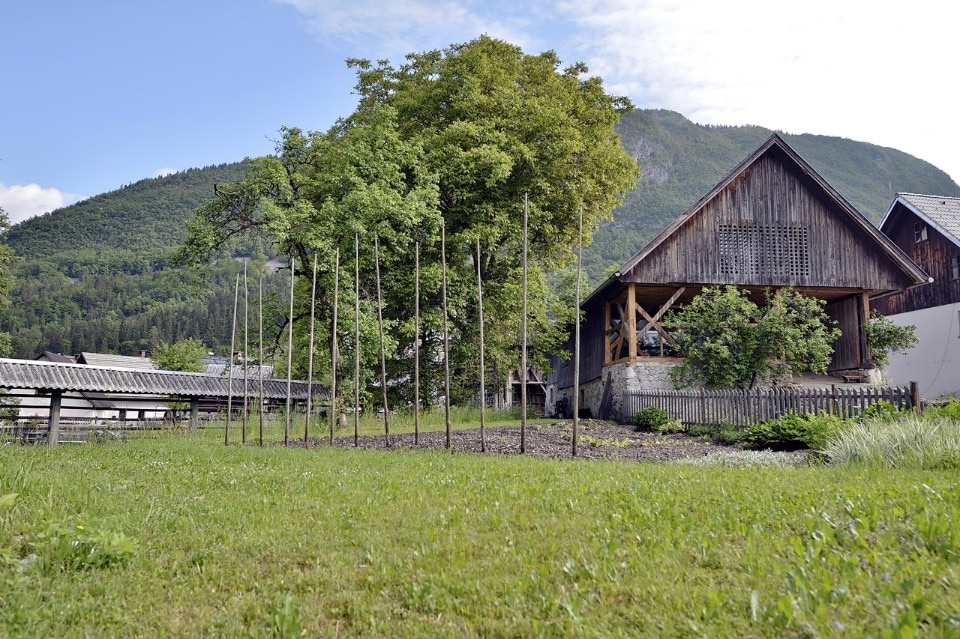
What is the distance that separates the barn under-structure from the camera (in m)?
24.5

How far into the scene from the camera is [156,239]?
98.2 metres

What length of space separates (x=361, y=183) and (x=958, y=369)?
26.9 metres

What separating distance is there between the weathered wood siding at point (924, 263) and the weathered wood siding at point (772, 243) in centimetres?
663

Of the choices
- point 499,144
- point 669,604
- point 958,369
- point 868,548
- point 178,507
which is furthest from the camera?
point 958,369

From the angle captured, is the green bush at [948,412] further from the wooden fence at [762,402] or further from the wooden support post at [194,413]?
the wooden support post at [194,413]

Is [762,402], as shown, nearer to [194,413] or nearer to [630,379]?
[630,379]

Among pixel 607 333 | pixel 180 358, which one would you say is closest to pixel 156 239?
pixel 180 358

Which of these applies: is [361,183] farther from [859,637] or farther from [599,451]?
[859,637]

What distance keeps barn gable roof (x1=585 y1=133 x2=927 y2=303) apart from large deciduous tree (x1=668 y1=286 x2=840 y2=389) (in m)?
2.89

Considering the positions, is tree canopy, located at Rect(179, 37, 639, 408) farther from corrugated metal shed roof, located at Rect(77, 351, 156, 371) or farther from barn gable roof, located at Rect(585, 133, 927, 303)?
corrugated metal shed roof, located at Rect(77, 351, 156, 371)

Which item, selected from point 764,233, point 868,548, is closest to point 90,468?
point 868,548

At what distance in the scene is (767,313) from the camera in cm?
2142

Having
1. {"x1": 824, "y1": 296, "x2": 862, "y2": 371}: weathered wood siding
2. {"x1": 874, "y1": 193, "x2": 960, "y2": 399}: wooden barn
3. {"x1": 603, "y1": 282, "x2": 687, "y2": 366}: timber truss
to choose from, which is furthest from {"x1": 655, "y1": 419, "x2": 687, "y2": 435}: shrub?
{"x1": 874, "y1": 193, "x2": 960, "y2": 399}: wooden barn

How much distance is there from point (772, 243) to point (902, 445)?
56.2 feet
